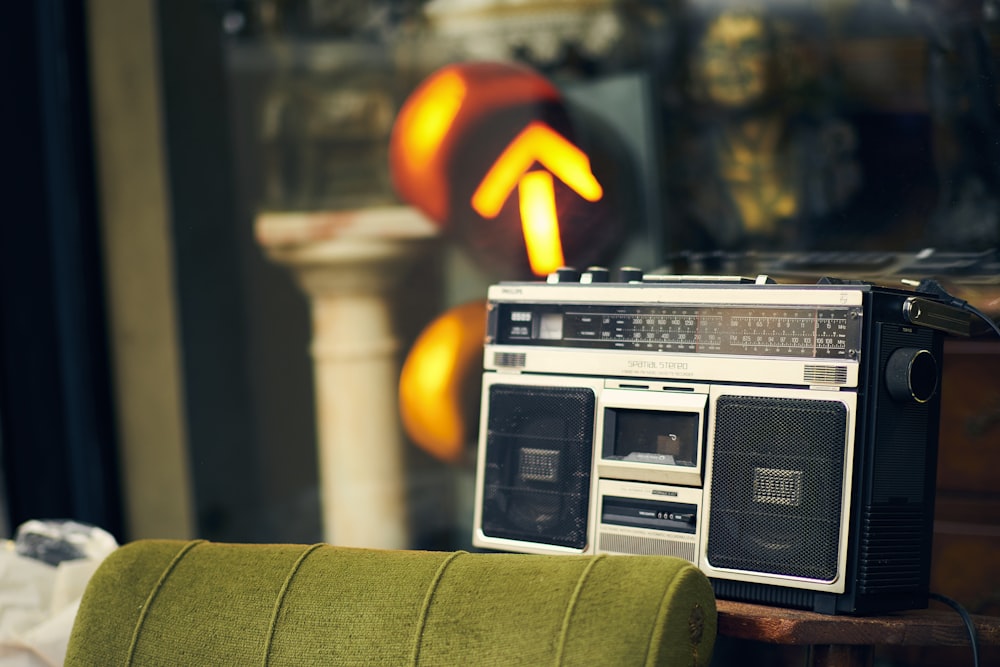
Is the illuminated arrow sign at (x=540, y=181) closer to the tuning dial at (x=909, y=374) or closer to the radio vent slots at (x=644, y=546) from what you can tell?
the radio vent slots at (x=644, y=546)

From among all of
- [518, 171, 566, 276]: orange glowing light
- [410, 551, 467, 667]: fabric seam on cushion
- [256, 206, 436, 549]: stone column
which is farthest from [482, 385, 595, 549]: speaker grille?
[256, 206, 436, 549]: stone column

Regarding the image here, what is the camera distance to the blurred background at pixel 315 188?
1.76m

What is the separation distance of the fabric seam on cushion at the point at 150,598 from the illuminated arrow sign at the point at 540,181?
87 cm

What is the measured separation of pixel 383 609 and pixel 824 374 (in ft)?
1.77

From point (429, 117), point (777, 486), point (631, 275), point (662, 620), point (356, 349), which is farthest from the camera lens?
point (356, 349)

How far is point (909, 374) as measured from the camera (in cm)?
125

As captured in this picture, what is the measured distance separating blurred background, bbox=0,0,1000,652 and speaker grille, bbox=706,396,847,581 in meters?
0.57

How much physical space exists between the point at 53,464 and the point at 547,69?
1488mm

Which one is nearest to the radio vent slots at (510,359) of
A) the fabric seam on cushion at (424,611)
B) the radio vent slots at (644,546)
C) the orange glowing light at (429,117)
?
the radio vent slots at (644,546)

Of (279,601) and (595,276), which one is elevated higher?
(595,276)

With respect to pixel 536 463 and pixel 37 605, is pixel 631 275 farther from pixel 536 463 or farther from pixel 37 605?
pixel 37 605

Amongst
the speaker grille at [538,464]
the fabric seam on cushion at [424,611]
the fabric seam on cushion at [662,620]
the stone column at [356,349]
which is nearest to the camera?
the fabric seam on cushion at [662,620]

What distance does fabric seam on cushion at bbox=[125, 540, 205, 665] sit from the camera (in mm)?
1277

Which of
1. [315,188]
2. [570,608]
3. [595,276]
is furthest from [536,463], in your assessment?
[315,188]
